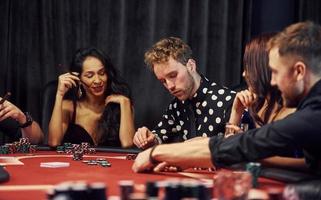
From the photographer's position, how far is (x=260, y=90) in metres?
2.70

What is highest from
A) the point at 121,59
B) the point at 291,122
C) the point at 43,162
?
the point at 121,59

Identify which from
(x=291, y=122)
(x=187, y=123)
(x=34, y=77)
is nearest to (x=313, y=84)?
(x=291, y=122)

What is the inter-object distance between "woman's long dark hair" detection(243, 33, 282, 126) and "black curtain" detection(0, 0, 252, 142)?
1.49 metres

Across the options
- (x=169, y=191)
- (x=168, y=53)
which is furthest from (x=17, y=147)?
(x=169, y=191)

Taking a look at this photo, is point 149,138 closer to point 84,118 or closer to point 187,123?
point 187,123

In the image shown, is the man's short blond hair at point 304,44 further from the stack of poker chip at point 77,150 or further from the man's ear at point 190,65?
the man's ear at point 190,65

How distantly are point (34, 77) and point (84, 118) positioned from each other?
0.62 metres

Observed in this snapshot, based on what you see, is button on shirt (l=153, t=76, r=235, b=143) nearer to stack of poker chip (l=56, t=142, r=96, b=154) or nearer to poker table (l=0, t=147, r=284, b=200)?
stack of poker chip (l=56, t=142, r=96, b=154)

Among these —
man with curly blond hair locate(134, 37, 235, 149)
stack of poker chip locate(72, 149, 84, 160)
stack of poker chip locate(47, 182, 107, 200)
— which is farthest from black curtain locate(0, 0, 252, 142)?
stack of poker chip locate(47, 182, 107, 200)

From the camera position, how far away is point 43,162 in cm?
255

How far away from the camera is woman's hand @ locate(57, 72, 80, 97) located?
3854 mm

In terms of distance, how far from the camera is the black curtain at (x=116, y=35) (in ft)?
14.0

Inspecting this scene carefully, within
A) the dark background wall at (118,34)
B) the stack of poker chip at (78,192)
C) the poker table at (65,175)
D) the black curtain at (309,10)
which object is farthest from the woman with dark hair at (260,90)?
the black curtain at (309,10)

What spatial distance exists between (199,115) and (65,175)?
1.52 m
